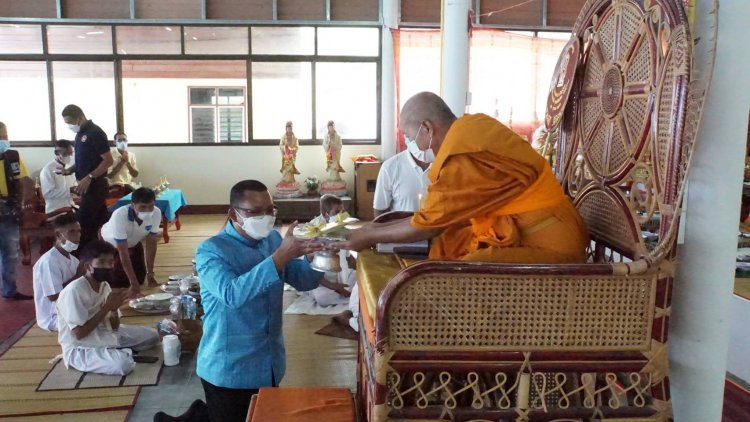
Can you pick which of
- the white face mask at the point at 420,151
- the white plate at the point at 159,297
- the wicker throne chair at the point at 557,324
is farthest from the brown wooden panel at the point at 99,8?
the wicker throne chair at the point at 557,324

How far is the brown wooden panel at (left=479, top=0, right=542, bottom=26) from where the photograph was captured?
36.1ft

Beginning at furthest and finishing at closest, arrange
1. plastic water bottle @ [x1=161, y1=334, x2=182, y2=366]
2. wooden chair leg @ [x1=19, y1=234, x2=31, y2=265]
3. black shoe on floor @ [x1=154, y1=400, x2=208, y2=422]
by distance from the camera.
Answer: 1. wooden chair leg @ [x1=19, y1=234, x2=31, y2=265]
2. plastic water bottle @ [x1=161, y1=334, x2=182, y2=366]
3. black shoe on floor @ [x1=154, y1=400, x2=208, y2=422]

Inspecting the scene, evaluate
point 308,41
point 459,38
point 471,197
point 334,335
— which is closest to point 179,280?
point 334,335

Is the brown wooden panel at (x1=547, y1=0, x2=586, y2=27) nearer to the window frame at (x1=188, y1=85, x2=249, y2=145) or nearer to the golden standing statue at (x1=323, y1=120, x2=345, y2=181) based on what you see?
the golden standing statue at (x1=323, y1=120, x2=345, y2=181)

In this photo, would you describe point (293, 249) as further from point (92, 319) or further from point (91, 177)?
point (91, 177)

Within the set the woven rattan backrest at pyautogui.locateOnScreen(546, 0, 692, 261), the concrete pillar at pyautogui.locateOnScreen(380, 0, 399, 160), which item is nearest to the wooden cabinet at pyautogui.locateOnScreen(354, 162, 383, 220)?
the concrete pillar at pyautogui.locateOnScreen(380, 0, 399, 160)

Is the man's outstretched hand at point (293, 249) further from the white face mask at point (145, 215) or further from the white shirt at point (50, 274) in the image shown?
the white face mask at point (145, 215)

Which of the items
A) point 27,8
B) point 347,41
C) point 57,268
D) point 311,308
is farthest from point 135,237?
point 27,8

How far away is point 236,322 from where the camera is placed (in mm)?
2707

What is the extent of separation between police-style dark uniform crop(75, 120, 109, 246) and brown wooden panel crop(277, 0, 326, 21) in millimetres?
5054

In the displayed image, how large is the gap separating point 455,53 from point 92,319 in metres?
3.81

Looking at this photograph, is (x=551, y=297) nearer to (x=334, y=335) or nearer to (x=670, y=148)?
(x=670, y=148)

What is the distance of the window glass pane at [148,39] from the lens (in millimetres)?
10586

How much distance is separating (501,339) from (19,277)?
21.5 ft
